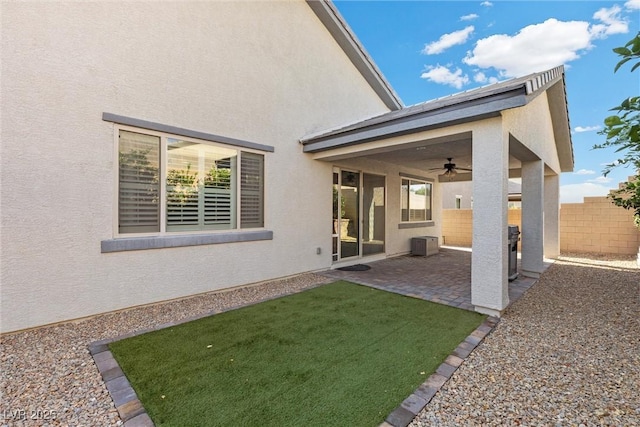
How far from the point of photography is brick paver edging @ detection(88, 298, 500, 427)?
2731 millimetres

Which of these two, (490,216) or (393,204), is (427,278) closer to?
(490,216)

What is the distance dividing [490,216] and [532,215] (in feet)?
13.4

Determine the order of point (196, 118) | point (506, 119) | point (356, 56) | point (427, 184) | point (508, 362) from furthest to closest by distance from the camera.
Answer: point (427, 184), point (356, 56), point (196, 118), point (506, 119), point (508, 362)

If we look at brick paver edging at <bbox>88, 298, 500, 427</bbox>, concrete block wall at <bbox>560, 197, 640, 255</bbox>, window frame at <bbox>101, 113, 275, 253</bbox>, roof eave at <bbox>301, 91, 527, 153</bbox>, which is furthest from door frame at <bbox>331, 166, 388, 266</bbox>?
concrete block wall at <bbox>560, 197, 640, 255</bbox>

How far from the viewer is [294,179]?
8.01 m

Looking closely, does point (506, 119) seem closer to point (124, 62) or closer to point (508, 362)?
point (508, 362)

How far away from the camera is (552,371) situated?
11.6 ft

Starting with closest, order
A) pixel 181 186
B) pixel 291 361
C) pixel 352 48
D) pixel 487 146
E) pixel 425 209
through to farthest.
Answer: pixel 291 361 < pixel 487 146 < pixel 181 186 < pixel 352 48 < pixel 425 209

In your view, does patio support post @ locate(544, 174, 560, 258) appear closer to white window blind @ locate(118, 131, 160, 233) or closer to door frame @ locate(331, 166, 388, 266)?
door frame @ locate(331, 166, 388, 266)

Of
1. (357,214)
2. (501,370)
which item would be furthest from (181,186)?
(501,370)

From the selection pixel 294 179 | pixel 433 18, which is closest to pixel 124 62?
pixel 294 179

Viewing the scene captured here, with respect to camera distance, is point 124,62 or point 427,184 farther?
point 427,184

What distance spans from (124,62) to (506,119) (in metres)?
6.87

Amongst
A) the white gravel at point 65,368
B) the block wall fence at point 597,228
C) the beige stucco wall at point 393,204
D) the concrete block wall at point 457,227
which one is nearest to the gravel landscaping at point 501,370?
the white gravel at point 65,368
